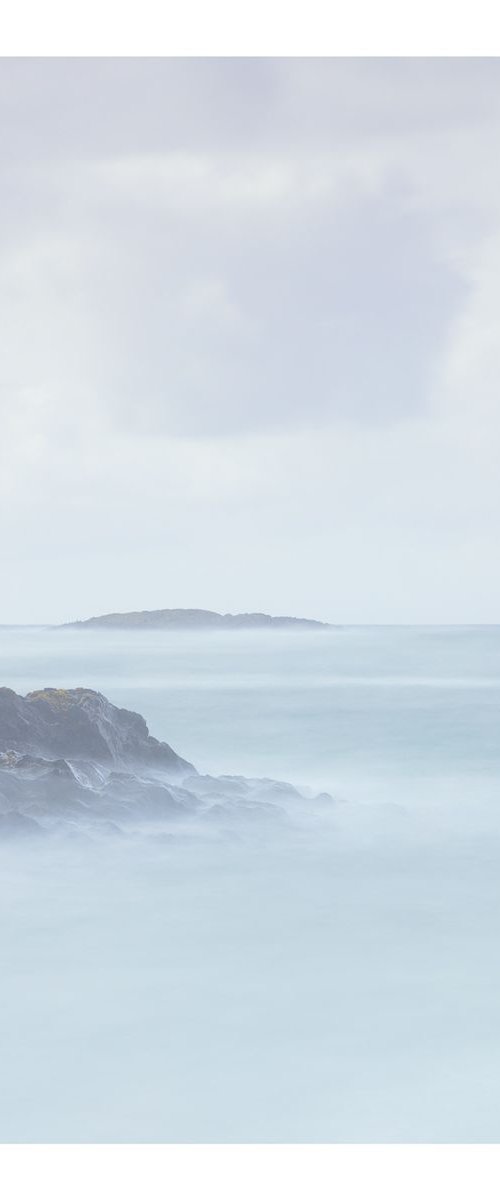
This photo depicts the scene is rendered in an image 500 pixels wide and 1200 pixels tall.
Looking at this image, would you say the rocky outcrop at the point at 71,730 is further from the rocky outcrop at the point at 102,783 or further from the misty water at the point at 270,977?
the misty water at the point at 270,977

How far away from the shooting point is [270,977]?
3.03m

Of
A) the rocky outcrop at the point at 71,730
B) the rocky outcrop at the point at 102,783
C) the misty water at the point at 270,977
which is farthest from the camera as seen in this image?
the rocky outcrop at the point at 71,730

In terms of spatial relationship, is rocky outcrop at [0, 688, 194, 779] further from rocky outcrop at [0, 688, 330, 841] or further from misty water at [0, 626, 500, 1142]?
misty water at [0, 626, 500, 1142]

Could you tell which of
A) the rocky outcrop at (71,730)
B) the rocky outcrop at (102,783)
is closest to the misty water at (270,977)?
the rocky outcrop at (102,783)

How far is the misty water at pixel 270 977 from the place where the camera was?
7.97 ft

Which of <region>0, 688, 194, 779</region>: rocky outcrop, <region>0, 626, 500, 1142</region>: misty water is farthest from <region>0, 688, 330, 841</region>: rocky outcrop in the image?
<region>0, 626, 500, 1142</region>: misty water

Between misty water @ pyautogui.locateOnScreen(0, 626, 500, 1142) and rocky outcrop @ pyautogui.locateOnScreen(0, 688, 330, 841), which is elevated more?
rocky outcrop @ pyautogui.locateOnScreen(0, 688, 330, 841)

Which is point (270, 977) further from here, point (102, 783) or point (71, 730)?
point (71, 730)

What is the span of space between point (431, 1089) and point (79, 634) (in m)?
10.3

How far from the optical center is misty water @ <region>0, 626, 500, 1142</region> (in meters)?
2.43

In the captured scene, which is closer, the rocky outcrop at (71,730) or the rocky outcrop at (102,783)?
the rocky outcrop at (102,783)

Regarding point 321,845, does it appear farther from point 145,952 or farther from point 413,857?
point 145,952

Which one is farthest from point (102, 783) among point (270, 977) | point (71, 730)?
point (270, 977)
